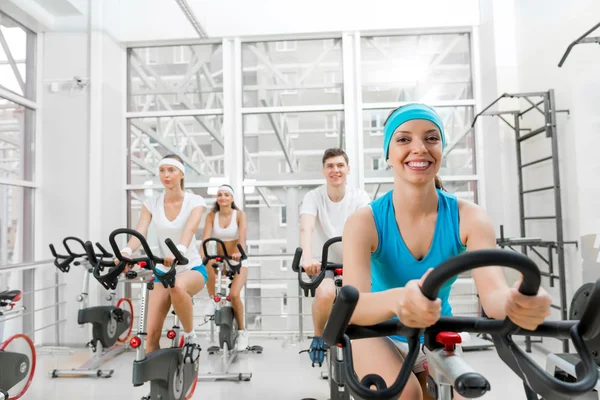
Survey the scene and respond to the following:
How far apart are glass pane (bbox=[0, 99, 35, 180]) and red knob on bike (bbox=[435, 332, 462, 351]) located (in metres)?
4.86

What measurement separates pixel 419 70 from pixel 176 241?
140 inches

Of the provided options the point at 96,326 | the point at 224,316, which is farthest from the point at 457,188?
the point at 96,326

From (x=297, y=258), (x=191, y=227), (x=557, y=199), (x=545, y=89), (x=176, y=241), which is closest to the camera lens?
(x=297, y=258)

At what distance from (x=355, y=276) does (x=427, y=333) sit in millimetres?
390

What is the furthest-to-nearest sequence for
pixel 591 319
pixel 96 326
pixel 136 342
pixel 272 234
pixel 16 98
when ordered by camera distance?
pixel 272 234
pixel 16 98
pixel 96 326
pixel 136 342
pixel 591 319

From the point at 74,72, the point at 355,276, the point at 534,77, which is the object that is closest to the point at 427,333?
the point at 355,276

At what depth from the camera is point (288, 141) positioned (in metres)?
4.84

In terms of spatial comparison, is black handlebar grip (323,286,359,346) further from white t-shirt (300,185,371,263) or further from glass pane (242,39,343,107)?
glass pane (242,39,343,107)

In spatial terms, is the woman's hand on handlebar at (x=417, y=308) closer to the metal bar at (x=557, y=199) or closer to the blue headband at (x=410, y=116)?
the blue headband at (x=410, y=116)

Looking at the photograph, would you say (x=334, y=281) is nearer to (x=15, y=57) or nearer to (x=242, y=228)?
(x=242, y=228)

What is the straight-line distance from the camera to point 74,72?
4.55m

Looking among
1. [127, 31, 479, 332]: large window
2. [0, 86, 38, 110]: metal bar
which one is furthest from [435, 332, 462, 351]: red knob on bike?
[0, 86, 38, 110]: metal bar

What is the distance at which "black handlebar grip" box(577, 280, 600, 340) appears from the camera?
591 millimetres

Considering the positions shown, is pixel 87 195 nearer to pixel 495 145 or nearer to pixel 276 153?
pixel 276 153
